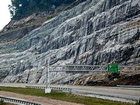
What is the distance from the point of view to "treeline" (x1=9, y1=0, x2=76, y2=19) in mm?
164350

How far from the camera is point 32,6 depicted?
171m

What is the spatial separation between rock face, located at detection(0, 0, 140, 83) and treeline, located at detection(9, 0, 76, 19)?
48795 millimetres

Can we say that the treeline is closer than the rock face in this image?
No

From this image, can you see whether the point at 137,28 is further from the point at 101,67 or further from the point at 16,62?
the point at 16,62

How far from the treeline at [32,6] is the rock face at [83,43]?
48.8m

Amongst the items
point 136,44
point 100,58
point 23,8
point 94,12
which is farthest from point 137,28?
point 23,8

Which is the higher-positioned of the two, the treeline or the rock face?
the treeline

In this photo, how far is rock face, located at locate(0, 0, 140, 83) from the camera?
63.5 metres

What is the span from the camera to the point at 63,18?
4405 inches

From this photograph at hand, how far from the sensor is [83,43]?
7650 centimetres

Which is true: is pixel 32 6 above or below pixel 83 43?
above

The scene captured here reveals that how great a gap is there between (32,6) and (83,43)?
340 ft

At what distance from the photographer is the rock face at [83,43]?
63.5m

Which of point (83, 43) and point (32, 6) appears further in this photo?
point (32, 6)
